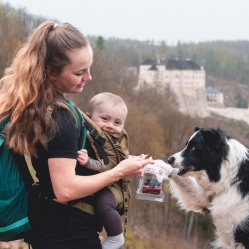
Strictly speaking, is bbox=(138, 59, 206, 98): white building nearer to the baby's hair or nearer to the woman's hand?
the baby's hair

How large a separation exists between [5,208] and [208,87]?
117798 millimetres

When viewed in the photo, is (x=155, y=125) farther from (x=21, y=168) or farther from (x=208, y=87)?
(x=208, y=87)

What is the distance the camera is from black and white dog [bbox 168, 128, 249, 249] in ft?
15.1

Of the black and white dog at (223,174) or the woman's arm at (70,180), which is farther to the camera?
the black and white dog at (223,174)

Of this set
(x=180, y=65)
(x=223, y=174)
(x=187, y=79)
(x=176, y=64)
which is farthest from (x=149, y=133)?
(x=180, y=65)

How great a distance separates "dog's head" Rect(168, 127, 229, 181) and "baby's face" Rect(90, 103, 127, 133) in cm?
134

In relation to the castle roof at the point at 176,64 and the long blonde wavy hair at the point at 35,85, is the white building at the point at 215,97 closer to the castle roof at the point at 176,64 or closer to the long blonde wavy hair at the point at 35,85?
the castle roof at the point at 176,64

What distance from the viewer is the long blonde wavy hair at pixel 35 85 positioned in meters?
2.65

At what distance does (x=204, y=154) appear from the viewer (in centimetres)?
463

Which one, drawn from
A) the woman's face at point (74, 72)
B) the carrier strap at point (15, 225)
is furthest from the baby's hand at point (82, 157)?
the carrier strap at point (15, 225)

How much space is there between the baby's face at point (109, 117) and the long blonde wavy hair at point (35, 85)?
28.3 inches

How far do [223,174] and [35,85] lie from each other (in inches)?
104

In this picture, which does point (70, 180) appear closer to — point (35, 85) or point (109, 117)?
point (35, 85)

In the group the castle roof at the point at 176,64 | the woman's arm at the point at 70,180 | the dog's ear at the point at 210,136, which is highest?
the woman's arm at the point at 70,180
